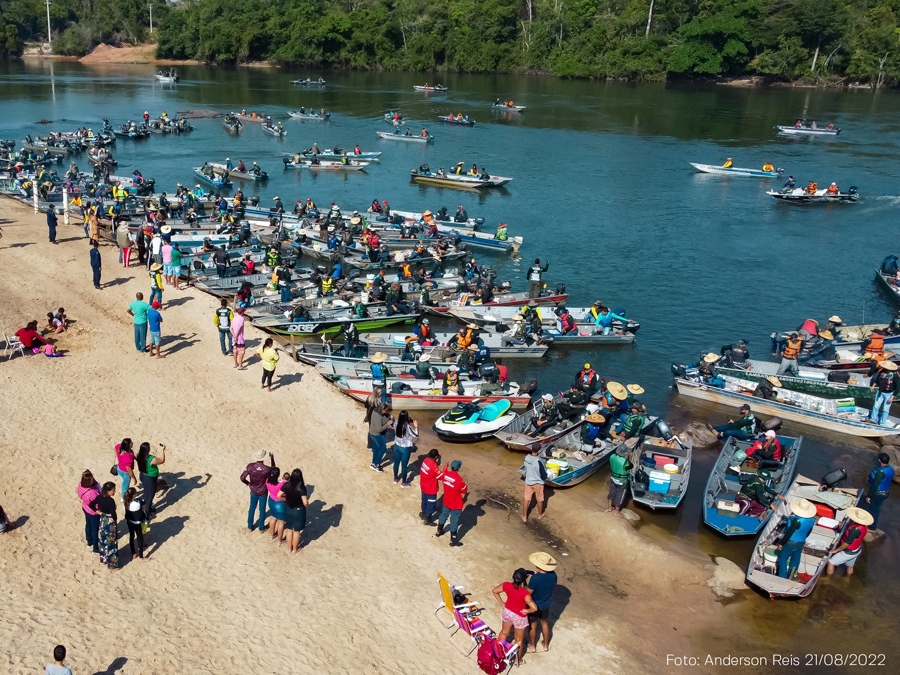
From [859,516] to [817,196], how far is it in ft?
150

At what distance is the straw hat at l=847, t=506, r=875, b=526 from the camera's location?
18078 millimetres

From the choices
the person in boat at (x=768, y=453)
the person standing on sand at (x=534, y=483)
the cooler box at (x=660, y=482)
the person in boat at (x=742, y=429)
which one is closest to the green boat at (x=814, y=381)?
the person in boat at (x=742, y=429)

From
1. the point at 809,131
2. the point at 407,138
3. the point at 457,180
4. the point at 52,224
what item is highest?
the point at 809,131

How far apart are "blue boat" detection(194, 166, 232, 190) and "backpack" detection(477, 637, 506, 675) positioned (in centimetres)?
4639

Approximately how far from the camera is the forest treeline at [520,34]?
11138 cm

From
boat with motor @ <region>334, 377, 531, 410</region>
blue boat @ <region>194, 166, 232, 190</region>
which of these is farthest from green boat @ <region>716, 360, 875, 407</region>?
blue boat @ <region>194, 166, 232, 190</region>

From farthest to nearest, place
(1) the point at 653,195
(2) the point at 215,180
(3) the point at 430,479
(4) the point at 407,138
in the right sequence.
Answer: (4) the point at 407,138 → (1) the point at 653,195 → (2) the point at 215,180 → (3) the point at 430,479

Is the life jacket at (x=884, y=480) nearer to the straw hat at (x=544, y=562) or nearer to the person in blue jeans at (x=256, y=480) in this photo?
the straw hat at (x=544, y=562)

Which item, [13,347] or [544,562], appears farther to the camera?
[13,347]

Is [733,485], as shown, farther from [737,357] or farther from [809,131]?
[809,131]

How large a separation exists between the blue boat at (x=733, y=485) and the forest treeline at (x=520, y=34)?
Answer: 104 m

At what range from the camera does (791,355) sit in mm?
30266

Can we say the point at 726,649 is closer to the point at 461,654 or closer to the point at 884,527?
the point at 461,654

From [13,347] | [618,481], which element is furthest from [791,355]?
[13,347]
